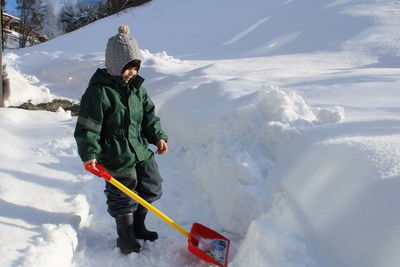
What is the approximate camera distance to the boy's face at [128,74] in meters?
2.11

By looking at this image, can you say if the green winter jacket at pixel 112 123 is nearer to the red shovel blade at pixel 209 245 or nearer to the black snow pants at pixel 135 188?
the black snow pants at pixel 135 188

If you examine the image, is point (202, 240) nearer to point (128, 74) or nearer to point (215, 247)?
point (215, 247)

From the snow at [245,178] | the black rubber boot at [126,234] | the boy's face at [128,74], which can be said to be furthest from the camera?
the black rubber boot at [126,234]

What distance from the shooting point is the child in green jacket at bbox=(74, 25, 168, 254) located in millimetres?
Answer: 2008

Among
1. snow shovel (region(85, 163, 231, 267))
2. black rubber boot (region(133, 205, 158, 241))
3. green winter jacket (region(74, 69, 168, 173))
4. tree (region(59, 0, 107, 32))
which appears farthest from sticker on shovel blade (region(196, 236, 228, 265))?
tree (region(59, 0, 107, 32))

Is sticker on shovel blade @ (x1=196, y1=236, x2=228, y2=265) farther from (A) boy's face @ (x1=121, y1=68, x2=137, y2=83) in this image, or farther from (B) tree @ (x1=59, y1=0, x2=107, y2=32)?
(B) tree @ (x1=59, y1=0, x2=107, y2=32)

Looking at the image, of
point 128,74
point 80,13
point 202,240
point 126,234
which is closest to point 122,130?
point 128,74

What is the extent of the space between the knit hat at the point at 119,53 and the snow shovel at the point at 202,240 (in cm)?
51

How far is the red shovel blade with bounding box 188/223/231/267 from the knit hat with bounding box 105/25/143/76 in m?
1.00

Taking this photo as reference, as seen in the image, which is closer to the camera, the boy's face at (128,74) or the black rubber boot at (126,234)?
the boy's face at (128,74)

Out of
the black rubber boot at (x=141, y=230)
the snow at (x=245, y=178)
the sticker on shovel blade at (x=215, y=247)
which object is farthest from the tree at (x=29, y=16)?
the sticker on shovel blade at (x=215, y=247)

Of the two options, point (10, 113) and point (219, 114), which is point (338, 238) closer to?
point (219, 114)

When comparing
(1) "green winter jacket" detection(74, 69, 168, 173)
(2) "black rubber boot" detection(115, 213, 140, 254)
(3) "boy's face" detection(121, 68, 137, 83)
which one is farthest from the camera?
(2) "black rubber boot" detection(115, 213, 140, 254)

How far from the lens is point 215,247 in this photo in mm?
2211
